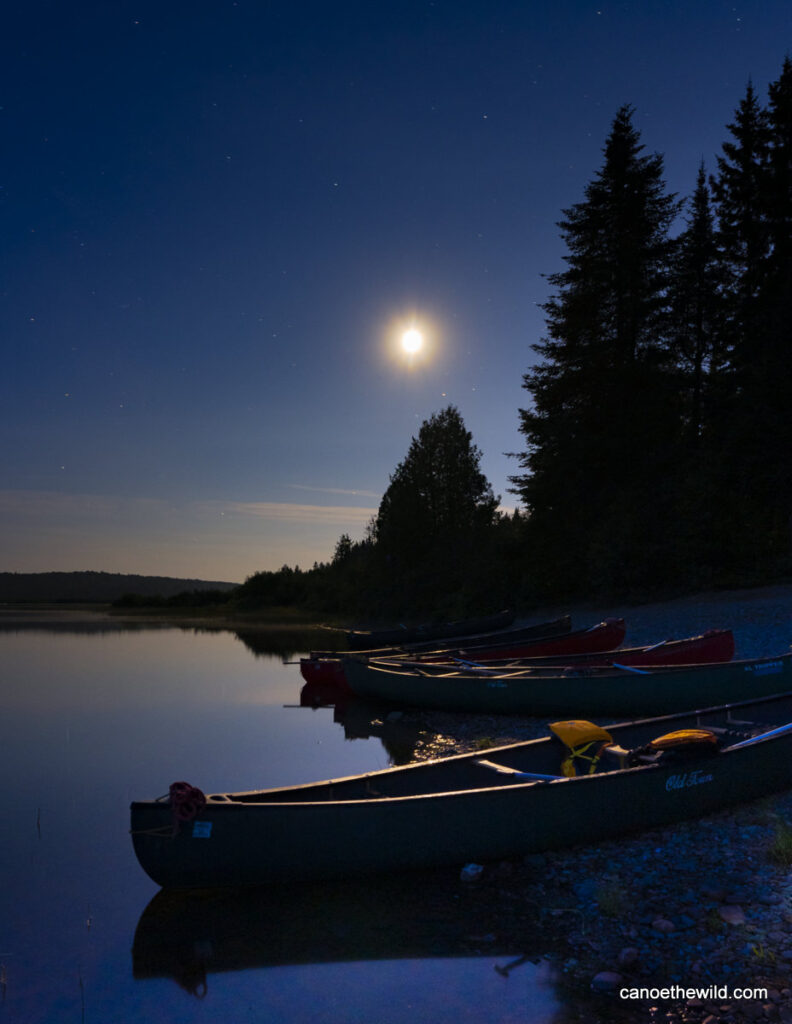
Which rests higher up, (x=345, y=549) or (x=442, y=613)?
(x=345, y=549)

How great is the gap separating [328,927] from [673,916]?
10.1 feet

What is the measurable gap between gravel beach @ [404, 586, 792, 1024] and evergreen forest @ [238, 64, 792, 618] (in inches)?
911

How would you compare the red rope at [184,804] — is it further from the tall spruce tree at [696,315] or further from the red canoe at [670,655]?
the tall spruce tree at [696,315]

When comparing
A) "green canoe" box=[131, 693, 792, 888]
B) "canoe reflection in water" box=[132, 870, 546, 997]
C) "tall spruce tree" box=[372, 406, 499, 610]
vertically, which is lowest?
"canoe reflection in water" box=[132, 870, 546, 997]

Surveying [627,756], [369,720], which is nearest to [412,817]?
[627,756]

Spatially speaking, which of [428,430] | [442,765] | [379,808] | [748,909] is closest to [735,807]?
[748,909]

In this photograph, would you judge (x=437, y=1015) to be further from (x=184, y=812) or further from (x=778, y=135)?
(x=778, y=135)

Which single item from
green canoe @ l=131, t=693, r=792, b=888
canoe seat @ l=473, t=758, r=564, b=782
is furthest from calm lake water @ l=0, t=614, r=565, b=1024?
canoe seat @ l=473, t=758, r=564, b=782

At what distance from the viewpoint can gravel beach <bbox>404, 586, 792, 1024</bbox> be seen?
4.67 metres

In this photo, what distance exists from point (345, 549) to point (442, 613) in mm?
32901

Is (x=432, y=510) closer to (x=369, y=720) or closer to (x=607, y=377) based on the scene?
(x=607, y=377)

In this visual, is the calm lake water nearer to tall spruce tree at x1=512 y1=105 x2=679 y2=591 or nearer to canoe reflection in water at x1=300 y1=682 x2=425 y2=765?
canoe reflection in water at x1=300 y1=682 x2=425 y2=765

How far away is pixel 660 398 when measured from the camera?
111ft

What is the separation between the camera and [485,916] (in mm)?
6168
